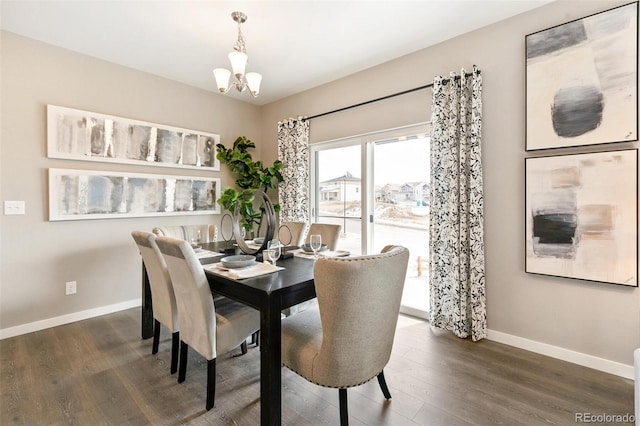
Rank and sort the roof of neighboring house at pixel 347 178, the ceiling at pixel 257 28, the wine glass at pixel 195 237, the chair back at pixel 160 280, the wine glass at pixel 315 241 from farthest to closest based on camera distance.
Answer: the roof of neighboring house at pixel 347 178, the wine glass at pixel 195 237, the ceiling at pixel 257 28, the wine glass at pixel 315 241, the chair back at pixel 160 280

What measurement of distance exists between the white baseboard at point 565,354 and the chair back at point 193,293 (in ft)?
7.97

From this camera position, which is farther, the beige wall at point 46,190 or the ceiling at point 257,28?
the beige wall at point 46,190

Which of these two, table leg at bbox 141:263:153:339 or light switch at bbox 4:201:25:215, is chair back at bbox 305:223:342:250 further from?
light switch at bbox 4:201:25:215

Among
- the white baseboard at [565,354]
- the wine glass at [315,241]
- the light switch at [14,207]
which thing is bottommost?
the white baseboard at [565,354]

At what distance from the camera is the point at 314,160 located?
4227mm

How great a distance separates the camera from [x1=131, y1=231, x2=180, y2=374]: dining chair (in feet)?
6.46

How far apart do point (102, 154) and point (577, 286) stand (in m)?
4.67

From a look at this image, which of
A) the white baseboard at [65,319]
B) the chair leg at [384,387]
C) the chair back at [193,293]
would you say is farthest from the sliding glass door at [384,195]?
the white baseboard at [65,319]

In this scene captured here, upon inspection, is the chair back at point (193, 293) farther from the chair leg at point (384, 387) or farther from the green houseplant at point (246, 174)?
the green houseplant at point (246, 174)

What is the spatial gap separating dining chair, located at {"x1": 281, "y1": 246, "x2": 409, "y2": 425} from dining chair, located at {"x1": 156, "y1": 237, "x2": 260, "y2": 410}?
420mm

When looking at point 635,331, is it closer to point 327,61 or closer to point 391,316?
point 391,316

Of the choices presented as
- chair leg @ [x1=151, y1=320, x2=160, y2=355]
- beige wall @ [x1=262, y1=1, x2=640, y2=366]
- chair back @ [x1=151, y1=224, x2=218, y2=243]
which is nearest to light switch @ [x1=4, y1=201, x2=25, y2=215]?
chair back @ [x1=151, y1=224, x2=218, y2=243]

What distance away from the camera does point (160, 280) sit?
2.04 metres

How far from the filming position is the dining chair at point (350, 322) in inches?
51.1
